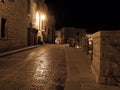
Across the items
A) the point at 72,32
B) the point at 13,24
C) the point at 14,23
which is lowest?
the point at 13,24

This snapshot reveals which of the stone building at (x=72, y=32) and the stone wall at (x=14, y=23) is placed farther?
the stone building at (x=72, y=32)

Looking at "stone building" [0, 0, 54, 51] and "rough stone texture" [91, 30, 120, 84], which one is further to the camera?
"stone building" [0, 0, 54, 51]

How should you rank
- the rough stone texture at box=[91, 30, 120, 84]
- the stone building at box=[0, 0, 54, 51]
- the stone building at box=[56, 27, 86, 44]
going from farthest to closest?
the stone building at box=[56, 27, 86, 44]
the stone building at box=[0, 0, 54, 51]
the rough stone texture at box=[91, 30, 120, 84]

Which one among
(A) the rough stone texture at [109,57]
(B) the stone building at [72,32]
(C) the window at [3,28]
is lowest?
(A) the rough stone texture at [109,57]

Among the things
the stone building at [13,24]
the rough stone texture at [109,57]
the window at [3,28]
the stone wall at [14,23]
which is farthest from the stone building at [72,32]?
the rough stone texture at [109,57]

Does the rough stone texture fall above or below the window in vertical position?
below

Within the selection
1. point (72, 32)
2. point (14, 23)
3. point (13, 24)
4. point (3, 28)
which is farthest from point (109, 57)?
point (72, 32)

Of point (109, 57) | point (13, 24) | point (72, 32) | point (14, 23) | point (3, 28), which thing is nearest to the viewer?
point (109, 57)

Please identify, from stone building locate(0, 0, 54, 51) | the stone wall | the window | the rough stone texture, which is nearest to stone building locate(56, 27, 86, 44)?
stone building locate(0, 0, 54, 51)

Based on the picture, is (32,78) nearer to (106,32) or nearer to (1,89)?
(1,89)

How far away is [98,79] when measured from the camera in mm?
5645

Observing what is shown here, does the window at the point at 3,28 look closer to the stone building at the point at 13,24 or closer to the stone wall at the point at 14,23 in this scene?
the stone building at the point at 13,24

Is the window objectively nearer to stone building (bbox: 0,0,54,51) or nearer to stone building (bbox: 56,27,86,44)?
stone building (bbox: 0,0,54,51)

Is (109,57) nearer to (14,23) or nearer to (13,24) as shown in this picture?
(13,24)
